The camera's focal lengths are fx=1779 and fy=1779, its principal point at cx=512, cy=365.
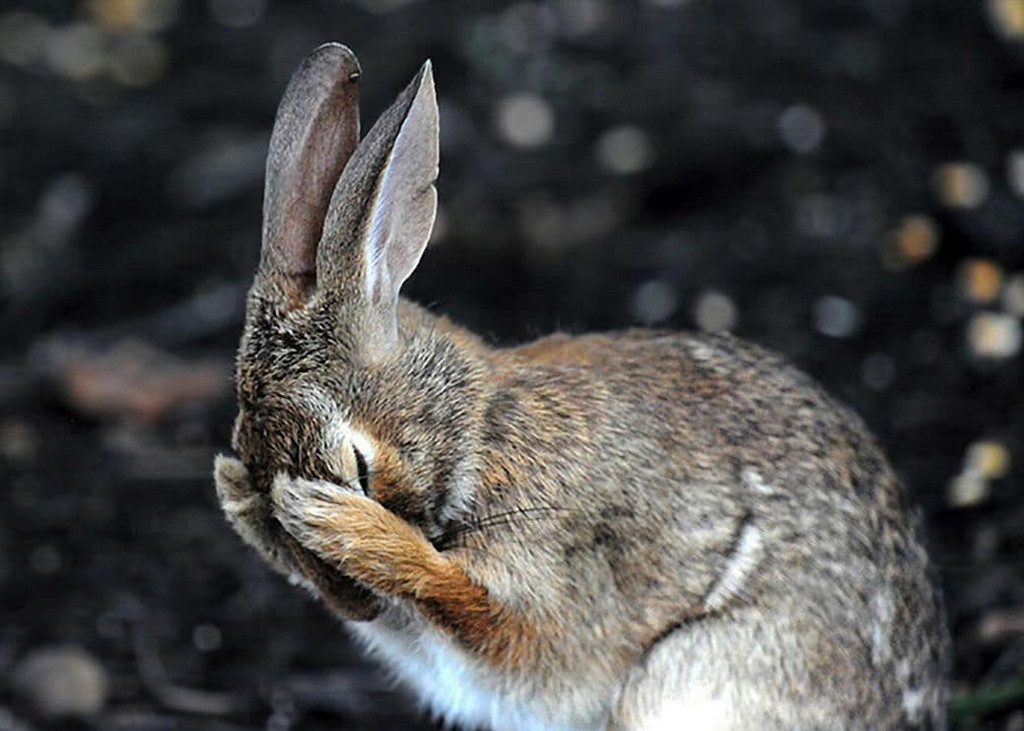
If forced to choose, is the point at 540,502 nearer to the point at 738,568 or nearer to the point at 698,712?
the point at 738,568

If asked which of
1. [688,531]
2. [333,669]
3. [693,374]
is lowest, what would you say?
[333,669]

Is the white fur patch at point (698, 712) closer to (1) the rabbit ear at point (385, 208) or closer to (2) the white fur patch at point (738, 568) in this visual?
(2) the white fur patch at point (738, 568)

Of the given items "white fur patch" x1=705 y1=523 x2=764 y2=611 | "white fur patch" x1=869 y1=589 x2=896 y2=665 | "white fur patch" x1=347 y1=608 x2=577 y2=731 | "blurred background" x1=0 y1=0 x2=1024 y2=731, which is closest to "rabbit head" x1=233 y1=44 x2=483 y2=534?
"white fur patch" x1=347 y1=608 x2=577 y2=731

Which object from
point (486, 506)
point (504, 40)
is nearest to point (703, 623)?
point (486, 506)

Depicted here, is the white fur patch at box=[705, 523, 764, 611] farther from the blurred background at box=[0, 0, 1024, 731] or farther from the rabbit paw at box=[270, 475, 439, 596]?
the blurred background at box=[0, 0, 1024, 731]

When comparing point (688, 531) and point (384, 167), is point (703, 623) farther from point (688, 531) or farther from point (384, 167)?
point (384, 167)

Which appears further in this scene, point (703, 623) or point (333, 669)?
point (333, 669)

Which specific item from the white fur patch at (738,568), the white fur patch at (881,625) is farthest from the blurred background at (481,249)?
the white fur patch at (738,568)

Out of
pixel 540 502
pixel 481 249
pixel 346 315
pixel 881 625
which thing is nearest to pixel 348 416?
pixel 346 315
